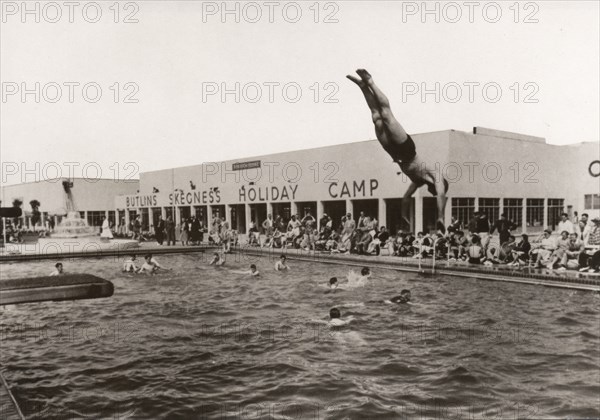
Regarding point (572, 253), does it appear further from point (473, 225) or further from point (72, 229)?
point (72, 229)

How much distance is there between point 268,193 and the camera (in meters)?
29.7

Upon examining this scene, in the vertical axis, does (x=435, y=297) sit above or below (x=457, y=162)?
below

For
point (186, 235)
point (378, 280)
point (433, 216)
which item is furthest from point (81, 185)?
point (378, 280)

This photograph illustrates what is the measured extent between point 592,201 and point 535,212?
15.6 ft

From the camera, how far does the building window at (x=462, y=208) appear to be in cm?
2158

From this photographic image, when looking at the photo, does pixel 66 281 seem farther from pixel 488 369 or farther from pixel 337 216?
pixel 337 216

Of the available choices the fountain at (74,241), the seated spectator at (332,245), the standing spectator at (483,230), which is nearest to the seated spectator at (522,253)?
the standing spectator at (483,230)

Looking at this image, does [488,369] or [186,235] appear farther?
[186,235]

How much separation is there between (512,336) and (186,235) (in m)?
19.9

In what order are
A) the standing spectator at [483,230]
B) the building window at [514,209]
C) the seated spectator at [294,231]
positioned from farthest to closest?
1. the building window at [514,209]
2. the seated spectator at [294,231]
3. the standing spectator at [483,230]

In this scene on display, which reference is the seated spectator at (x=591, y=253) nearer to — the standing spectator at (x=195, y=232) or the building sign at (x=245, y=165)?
the standing spectator at (x=195, y=232)

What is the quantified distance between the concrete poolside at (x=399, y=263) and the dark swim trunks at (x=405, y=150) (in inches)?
216

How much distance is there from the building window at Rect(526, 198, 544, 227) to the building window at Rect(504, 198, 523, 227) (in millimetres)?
707

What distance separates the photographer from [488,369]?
7.66 meters
